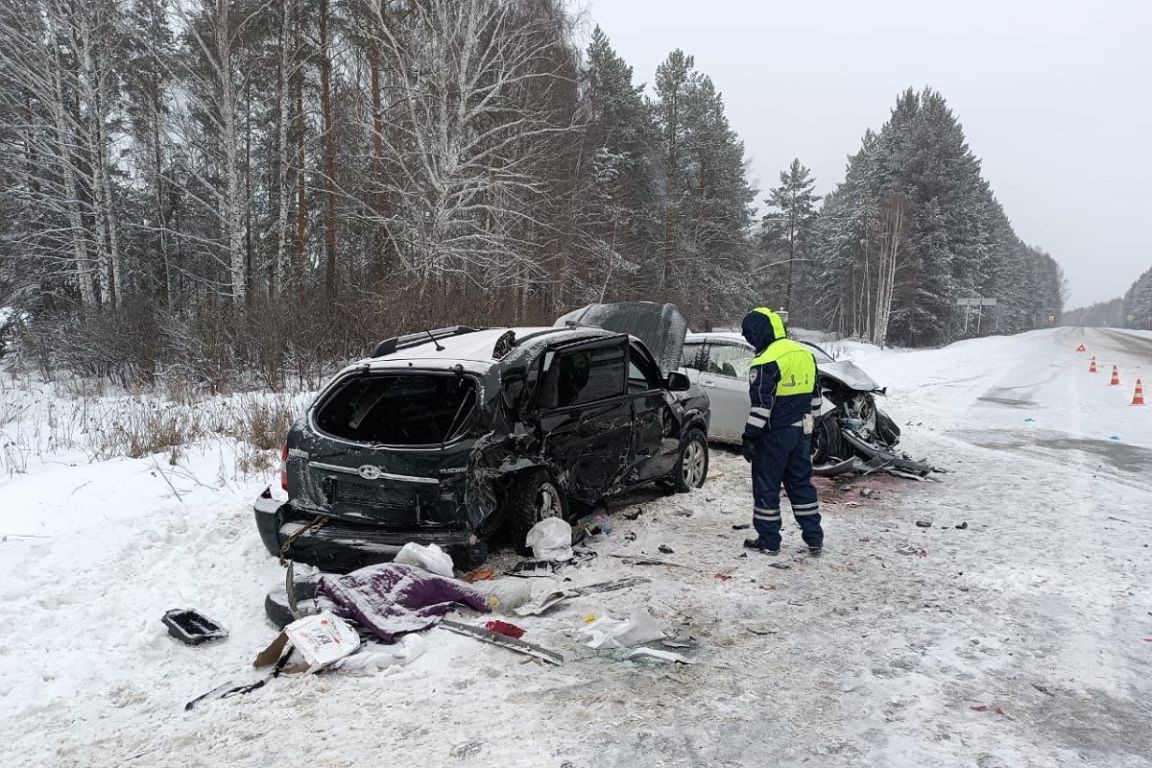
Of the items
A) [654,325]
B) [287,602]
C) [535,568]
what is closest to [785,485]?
[535,568]

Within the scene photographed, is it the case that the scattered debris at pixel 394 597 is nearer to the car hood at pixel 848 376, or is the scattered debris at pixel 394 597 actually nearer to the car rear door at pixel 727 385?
the car rear door at pixel 727 385

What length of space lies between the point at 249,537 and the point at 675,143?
34.6 m

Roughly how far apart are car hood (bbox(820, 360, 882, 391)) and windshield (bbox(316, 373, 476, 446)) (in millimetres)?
5838

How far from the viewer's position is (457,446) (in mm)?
4641

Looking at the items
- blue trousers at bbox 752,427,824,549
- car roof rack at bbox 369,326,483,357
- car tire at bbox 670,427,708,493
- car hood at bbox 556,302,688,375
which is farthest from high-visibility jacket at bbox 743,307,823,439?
car hood at bbox 556,302,688,375

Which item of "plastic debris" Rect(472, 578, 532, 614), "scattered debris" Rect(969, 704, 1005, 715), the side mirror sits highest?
the side mirror

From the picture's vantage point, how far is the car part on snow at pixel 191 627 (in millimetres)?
4086

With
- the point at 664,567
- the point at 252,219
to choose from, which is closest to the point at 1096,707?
the point at 664,567

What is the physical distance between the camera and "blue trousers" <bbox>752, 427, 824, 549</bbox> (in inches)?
226

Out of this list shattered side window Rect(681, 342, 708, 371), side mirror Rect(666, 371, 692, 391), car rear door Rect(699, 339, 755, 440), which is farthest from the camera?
shattered side window Rect(681, 342, 708, 371)

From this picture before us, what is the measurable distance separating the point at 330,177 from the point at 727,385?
14.7 metres

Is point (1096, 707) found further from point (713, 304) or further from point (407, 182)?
point (713, 304)

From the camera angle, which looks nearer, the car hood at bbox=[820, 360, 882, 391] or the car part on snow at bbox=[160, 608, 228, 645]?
the car part on snow at bbox=[160, 608, 228, 645]

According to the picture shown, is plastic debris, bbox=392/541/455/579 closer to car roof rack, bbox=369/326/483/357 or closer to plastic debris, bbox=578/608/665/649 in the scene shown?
plastic debris, bbox=578/608/665/649
